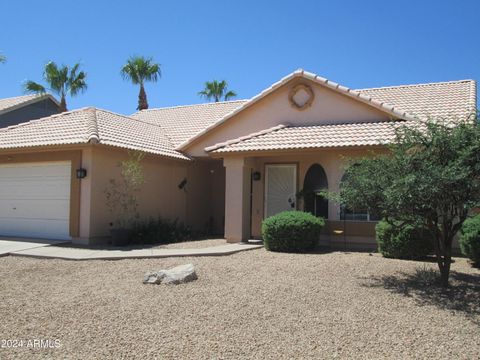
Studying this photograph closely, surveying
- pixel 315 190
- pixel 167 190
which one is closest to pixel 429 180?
pixel 315 190

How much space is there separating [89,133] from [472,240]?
10885 mm

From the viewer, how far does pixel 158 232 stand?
52.2 ft

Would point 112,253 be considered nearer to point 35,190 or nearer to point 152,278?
point 152,278

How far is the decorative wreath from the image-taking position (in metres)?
17.3

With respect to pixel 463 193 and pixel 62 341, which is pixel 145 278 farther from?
pixel 463 193

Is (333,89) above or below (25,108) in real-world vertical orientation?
below

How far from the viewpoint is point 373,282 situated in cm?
923

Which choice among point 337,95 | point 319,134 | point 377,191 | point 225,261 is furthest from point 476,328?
point 337,95

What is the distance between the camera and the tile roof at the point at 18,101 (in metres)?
29.0

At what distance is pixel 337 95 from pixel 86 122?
8457 millimetres

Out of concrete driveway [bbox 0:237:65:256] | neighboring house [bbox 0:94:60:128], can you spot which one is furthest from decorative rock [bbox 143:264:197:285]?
neighboring house [bbox 0:94:60:128]

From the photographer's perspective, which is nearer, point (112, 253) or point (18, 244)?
point (112, 253)

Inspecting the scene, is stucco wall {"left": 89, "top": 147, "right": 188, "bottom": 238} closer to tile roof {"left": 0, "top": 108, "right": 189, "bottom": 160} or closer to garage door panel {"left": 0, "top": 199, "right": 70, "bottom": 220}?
tile roof {"left": 0, "top": 108, "right": 189, "bottom": 160}

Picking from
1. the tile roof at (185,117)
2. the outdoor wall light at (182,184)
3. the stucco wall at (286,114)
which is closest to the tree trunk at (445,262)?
the stucco wall at (286,114)
